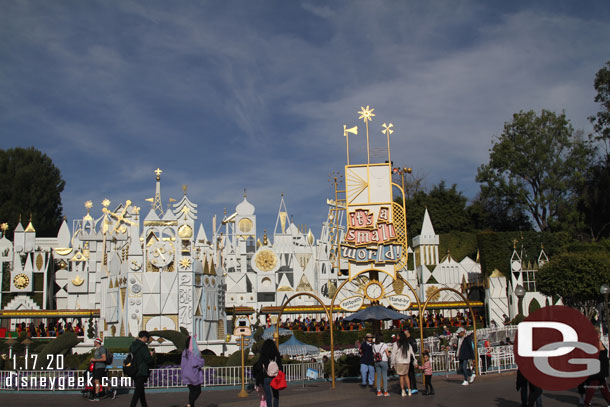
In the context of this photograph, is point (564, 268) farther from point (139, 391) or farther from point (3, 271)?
point (3, 271)

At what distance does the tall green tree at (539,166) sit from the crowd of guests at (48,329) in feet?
116

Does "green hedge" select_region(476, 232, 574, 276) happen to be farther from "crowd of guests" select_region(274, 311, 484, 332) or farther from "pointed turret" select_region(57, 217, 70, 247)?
"pointed turret" select_region(57, 217, 70, 247)

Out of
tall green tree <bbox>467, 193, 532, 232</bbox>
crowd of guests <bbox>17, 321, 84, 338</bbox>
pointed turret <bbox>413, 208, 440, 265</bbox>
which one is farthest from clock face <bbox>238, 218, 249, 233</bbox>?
tall green tree <bbox>467, 193, 532, 232</bbox>

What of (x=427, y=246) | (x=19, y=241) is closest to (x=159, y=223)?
(x=19, y=241)

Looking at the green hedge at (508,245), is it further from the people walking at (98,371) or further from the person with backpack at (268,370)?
the person with backpack at (268,370)

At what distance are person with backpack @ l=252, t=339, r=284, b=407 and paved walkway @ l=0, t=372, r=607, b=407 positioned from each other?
298 centimetres

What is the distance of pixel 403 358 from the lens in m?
15.5

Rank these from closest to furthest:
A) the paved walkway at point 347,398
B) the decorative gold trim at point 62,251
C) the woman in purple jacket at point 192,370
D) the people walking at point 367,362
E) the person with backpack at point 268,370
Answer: the person with backpack at point 268,370
the woman in purple jacket at point 192,370
the paved walkway at point 347,398
the people walking at point 367,362
the decorative gold trim at point 62,251

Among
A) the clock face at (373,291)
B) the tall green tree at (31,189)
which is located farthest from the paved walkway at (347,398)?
the tall green tree at (31,189)

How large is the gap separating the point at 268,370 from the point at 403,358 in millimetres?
5016

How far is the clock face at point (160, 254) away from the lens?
34.3 meters

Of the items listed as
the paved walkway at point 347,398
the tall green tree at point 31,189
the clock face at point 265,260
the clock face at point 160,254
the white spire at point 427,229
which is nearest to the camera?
the paved walkway at point 347,398

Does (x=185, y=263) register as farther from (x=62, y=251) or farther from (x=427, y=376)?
(x=427, y=376)

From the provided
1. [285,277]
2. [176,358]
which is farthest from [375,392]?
[285,277]
